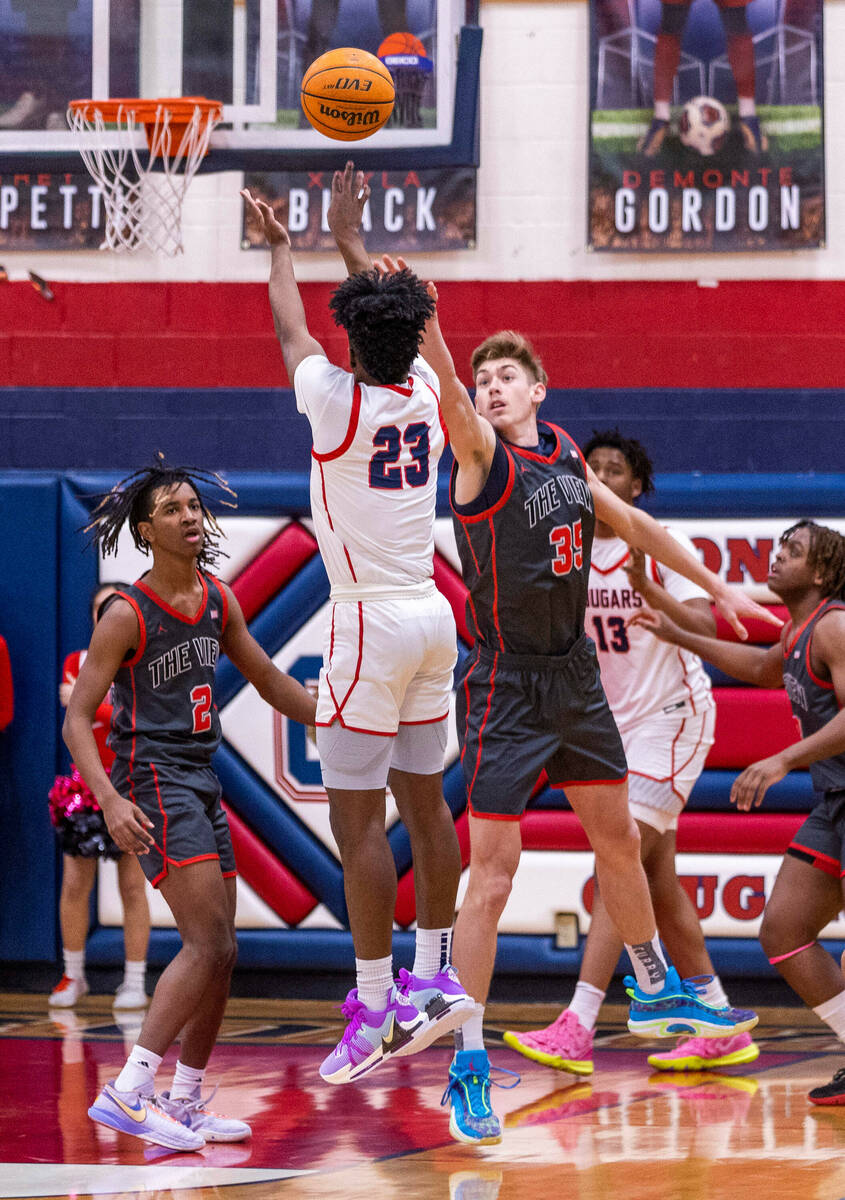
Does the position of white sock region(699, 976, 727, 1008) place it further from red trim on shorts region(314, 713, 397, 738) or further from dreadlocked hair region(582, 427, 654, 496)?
red trim on shorts region(314, 713, 397, 738)

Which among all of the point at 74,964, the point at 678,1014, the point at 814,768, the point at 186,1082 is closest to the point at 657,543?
the point at 814,768

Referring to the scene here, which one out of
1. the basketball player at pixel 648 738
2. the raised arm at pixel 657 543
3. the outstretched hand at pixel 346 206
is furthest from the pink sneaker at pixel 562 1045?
the outstretched hand at pixel 346 206

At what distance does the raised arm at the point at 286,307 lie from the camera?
13.5ft

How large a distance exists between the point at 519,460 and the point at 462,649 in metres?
2.40

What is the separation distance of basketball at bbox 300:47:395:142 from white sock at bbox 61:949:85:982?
12.1ft

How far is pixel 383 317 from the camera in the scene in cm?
396

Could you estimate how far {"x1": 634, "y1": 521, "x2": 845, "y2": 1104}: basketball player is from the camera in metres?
4.85

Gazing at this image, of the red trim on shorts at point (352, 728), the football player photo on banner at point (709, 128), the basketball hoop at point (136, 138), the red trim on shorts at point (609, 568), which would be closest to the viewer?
the red trim on shorts at point (352, 728)

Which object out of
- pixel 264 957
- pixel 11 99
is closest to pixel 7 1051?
pixel 264 957

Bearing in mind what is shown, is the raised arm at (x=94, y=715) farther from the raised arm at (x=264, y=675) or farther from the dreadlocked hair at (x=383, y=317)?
the dreadlocked hair at (x=383, y=317)

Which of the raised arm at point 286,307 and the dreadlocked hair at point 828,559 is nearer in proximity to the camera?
the raised arm at point 286,307

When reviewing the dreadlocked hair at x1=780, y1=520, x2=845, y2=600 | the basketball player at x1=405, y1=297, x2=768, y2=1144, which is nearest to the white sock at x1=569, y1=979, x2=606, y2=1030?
the basketball player at x1=405, y1=297, x2=768, y2=1144

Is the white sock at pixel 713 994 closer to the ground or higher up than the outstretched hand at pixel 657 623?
closer to the ground

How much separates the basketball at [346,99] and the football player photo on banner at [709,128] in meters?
2.74
